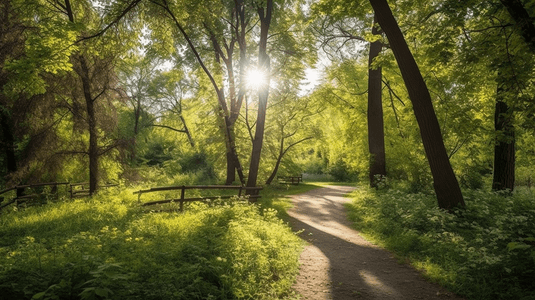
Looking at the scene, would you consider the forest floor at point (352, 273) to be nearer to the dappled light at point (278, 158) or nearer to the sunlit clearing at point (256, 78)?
the dappled light at point (278, 158)

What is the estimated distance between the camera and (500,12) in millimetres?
8109

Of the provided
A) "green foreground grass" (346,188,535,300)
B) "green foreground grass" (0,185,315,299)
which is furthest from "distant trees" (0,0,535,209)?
"green foreground grass" (0,185,315,299)

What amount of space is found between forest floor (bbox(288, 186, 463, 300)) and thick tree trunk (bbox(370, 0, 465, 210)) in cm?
251

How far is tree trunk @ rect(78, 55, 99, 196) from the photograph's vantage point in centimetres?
1390

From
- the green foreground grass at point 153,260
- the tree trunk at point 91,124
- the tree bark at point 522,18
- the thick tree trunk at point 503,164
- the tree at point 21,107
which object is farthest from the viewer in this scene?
the tree trunk at point 91,124

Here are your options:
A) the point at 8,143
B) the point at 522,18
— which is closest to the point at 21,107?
the point at 8,143

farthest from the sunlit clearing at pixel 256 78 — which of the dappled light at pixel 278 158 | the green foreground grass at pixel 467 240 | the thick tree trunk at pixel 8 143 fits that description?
the thick tree trunk at pixel 8 143

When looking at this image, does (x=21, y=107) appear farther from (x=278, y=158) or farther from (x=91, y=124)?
(x=278, y=158)

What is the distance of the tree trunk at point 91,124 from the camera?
1390 centimetres

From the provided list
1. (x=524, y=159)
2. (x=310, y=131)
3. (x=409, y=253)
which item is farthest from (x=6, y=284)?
(x=524, y=159)

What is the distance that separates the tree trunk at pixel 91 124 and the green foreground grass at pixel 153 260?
5.11 metres

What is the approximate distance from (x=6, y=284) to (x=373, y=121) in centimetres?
1476

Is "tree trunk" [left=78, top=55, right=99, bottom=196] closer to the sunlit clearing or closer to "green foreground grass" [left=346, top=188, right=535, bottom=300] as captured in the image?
the sunlit clearing

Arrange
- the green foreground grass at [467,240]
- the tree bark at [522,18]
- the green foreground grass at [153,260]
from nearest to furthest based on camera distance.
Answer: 1. the green foreground grass at [153,260]
2. the green foreground grass at [467,240]
3. the tree bark at [522,18]
